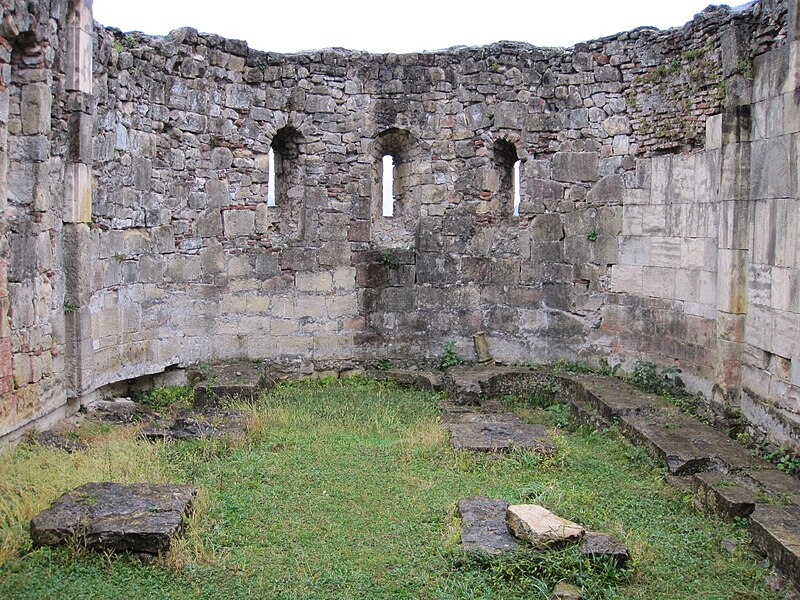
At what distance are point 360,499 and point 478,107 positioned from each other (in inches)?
265

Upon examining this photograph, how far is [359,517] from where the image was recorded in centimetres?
680

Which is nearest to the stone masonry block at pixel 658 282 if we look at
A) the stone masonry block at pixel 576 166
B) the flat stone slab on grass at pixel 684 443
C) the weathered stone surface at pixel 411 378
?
the stone masonry block at pixel 576 166

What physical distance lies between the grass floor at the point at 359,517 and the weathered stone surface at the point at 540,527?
0.13 m

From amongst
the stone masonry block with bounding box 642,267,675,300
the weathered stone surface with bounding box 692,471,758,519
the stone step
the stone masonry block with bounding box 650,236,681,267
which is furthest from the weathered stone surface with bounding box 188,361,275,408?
the weathered stone surface with bounding box 692,471,758,519

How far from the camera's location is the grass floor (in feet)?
18.1

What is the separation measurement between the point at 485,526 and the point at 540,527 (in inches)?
19.5

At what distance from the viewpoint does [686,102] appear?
9977mm

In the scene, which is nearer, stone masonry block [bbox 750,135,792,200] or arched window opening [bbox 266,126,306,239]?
stone masonry block [bbox 750,135,792,200]

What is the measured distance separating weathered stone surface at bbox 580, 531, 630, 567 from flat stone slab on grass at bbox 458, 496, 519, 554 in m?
0.50

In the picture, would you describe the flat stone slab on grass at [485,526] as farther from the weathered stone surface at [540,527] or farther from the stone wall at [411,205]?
the stone wall at [411,205]

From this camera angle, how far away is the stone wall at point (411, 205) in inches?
368

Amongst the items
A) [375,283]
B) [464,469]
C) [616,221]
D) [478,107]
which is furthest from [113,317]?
[616,221]

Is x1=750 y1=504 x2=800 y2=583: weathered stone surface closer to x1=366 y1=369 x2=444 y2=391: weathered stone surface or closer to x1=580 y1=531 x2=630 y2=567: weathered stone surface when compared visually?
x1=580 y1=531 x2=630 y2=567: weathered stone surface

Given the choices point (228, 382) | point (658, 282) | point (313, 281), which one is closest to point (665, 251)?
point (658, 282)
